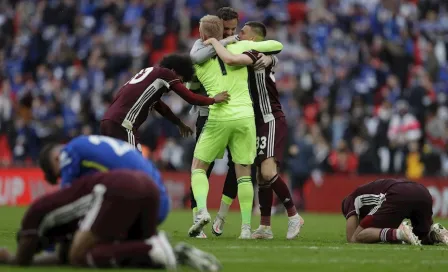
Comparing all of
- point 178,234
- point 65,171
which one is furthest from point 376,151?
point 65,171

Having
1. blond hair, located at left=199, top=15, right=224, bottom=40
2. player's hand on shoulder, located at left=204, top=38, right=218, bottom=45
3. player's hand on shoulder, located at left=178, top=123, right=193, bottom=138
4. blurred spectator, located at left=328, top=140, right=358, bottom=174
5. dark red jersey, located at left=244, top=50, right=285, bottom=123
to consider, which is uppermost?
blond hair, located at left=199, top=15, right=224, bottom=40

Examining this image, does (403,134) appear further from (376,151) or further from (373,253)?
(373,253)

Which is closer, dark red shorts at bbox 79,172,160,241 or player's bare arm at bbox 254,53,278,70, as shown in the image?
dark red shorts at bbox 79,172,160,241

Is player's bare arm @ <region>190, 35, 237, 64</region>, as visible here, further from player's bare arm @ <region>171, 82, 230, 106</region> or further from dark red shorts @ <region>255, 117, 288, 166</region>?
dark red shorts @ <region>255, 117, 288, 166</region>

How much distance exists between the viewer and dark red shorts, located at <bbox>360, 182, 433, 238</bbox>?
11.6m

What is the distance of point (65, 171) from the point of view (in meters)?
8.37

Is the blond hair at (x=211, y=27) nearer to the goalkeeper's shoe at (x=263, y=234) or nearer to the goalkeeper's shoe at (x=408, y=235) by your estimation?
the goalkeeper's shoe at (x=263, y=234)

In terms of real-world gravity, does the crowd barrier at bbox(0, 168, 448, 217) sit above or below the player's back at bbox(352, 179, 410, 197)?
below

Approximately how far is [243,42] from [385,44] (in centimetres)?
1553

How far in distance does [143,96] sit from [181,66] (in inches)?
22.9

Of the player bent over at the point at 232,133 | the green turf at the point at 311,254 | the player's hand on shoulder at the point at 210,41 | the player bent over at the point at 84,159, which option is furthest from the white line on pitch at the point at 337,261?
the player's hand on shoulder at the point at 210,41

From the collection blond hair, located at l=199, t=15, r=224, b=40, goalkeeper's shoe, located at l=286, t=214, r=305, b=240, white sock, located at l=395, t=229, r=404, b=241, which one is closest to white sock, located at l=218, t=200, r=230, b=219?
goalkeeper's shoe, located at l=286, t=214, r=305, b=240

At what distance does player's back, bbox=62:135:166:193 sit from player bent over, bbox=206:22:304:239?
409cm

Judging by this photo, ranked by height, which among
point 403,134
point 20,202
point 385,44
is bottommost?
point 20,202
